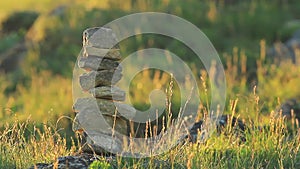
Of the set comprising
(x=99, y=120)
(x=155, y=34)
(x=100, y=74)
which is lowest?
(x=99, y=120)

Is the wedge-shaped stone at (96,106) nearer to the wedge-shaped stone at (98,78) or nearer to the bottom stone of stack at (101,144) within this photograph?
the wedge-shaped stone at (98,78)

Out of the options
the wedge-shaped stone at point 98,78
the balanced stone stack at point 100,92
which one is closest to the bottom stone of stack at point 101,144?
the balanced stone stack at point 100,92

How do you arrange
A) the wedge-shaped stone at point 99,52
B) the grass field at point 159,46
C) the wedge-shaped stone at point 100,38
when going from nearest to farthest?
the wedge-shaped stone at point 100,38, the wedge-shaped stone at point 99,52, the grass field at point 159,46

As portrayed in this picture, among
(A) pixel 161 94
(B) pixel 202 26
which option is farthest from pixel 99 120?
(B) pixel 202 26

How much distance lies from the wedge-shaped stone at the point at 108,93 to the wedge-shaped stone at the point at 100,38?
49cm

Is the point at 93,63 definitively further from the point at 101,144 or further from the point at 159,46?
the point at 159,46

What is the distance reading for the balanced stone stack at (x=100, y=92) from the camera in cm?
801

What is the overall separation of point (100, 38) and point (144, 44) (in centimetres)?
963

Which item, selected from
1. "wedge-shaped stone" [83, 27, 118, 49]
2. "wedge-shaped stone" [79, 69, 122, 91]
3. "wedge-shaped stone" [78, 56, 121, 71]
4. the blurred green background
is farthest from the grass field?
"wedge-shaped stone" [83, 27, 118, 49]

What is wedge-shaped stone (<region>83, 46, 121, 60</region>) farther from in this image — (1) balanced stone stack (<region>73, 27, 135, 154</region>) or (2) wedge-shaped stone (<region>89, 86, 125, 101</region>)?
(2) wedge-shaped stone (<region>89, 86, 125, 101</region>)

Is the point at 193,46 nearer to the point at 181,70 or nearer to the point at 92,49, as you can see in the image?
the point at 181,70

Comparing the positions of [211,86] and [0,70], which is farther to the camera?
[0,70]

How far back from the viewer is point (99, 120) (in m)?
8.09

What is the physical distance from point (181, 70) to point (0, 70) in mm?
5837
